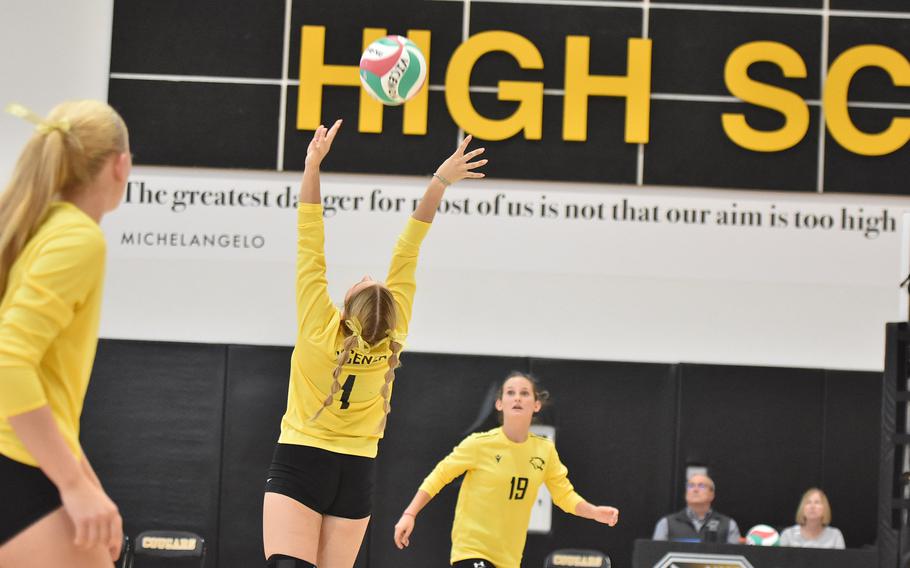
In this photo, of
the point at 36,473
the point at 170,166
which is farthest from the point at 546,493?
the point at 36,473

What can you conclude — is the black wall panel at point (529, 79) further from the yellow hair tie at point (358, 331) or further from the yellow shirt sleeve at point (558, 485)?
the yellow hair tie at point (358, 331)

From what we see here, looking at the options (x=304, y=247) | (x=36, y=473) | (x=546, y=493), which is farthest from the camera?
(x=546, y=493)

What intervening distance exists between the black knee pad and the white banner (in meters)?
5.12

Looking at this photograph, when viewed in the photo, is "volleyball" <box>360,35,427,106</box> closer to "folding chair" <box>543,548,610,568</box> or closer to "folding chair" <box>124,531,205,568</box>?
"folding chair" <box>543,548,610,568</box>

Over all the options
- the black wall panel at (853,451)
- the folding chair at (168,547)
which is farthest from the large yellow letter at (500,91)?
the folding chair at (168,547)

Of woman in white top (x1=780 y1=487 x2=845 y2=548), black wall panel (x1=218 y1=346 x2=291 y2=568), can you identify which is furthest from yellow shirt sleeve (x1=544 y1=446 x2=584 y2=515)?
black wall panel (x1=218 y1=346 x2=291 y2=568)

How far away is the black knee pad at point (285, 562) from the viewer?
416 centimetres

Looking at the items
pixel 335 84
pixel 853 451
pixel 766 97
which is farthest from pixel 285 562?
pixel 766 97

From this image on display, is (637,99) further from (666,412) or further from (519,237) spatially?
(666,412)

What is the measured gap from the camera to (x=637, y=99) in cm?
930

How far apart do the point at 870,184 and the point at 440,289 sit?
12.0 ft

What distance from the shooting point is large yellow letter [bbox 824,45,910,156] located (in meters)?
9.30

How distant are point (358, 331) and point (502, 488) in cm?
188

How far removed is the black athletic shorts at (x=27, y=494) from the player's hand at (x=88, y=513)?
0.07 metres
